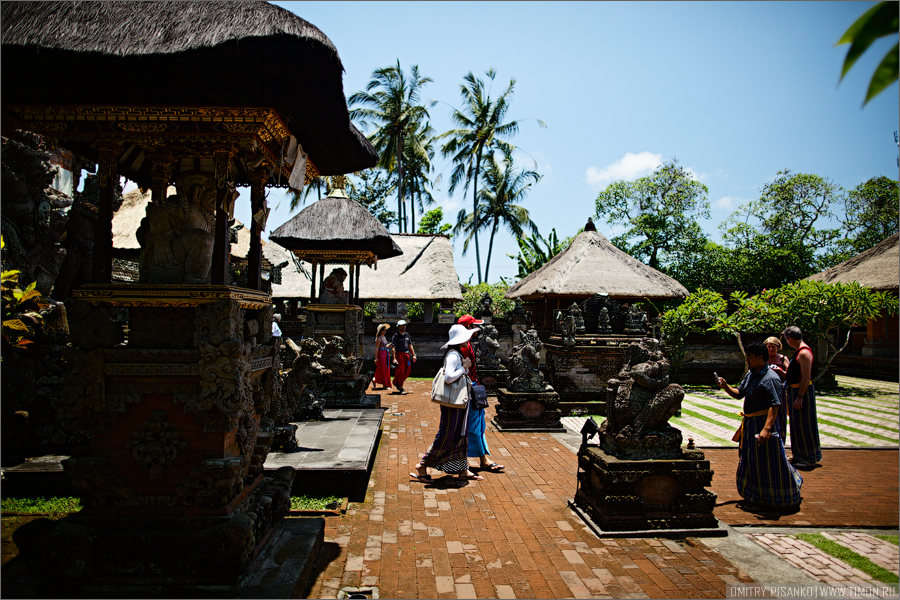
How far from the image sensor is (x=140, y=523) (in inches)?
129

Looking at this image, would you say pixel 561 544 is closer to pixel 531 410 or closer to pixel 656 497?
pixel 656 497

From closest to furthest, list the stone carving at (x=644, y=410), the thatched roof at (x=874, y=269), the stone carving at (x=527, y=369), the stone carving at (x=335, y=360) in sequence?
the stone carving at (x=644, y=410) < the stone carving at (x=527, y=369) < the stone carving at (x=335, y=360) < the thatched roof at (x=874, y=269)

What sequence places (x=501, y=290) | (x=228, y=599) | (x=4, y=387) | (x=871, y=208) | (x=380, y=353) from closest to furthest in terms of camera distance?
(x=228, y=599) → (x=4, y=387) → (x=380, y=353) → (x=871, y=208) → (x=501, y=290)

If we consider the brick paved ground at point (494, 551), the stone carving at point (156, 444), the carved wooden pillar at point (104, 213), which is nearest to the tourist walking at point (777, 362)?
the brick paved ground at point (494, 551)

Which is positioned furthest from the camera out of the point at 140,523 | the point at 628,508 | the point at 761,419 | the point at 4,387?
the point at 4,387

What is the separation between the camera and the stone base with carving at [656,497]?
183 inches

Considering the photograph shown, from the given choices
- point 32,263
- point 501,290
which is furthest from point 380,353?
point 501,290

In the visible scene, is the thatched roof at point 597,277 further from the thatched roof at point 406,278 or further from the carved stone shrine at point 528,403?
the carved stone shrine at point 528,403

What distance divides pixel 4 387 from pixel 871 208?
34.4 meters

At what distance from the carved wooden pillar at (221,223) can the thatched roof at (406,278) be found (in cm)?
1563

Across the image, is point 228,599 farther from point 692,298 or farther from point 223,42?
point 692,298

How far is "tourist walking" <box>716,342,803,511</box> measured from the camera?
16.7ft

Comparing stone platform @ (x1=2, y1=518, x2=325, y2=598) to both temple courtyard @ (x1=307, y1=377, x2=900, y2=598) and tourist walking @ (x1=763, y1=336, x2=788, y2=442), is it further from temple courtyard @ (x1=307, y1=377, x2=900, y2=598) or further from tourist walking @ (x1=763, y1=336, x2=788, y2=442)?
tourist walking @ (x1=763, y1=336, x2=788, y2=442)

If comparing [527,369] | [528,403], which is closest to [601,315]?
[527,369]
